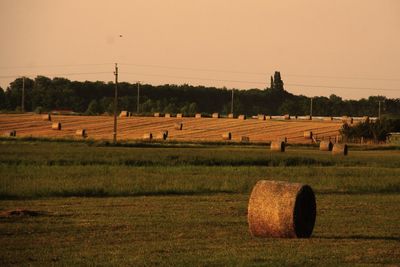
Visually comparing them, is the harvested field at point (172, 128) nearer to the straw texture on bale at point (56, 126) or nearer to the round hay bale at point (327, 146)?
the straw texture on bale at point (56, 126)

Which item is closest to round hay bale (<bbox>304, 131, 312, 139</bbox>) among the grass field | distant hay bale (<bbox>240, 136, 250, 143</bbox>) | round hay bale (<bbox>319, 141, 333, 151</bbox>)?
distant hay bale (<bbox>240, 136, 250, 143</bbox>)

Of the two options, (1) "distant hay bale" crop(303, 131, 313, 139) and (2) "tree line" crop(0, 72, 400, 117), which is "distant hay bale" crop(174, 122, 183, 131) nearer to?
(1) "distant hay bale" crop(303, 131, 313, 139)

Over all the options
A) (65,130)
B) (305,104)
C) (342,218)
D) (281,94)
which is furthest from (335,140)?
(281,94)

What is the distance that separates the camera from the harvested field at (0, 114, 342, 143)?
8381cm

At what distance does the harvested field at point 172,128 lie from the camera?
3300 inches

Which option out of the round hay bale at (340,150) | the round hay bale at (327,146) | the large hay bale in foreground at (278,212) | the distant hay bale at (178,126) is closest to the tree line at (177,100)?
the distant hay bale at (178,126)

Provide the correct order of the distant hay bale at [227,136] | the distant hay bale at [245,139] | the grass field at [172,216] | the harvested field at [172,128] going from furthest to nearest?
the harvested field at [172,128]
the distant hay bale at [227,136]
the distant hay bale at [245,139]
the grass field at [172,216]

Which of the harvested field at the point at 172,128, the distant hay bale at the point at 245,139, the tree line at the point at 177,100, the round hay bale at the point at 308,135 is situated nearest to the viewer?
the distant hay bale at the point at 245,139

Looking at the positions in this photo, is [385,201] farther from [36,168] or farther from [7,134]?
[7,134]

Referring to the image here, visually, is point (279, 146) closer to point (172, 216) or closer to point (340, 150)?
point (340, 150)

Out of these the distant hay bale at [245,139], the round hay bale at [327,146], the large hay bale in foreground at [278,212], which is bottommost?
the distant hay bale at [245,139]

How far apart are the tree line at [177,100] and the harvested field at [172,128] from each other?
146 ft

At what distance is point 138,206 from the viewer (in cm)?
2462

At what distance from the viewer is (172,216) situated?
71.6ft
